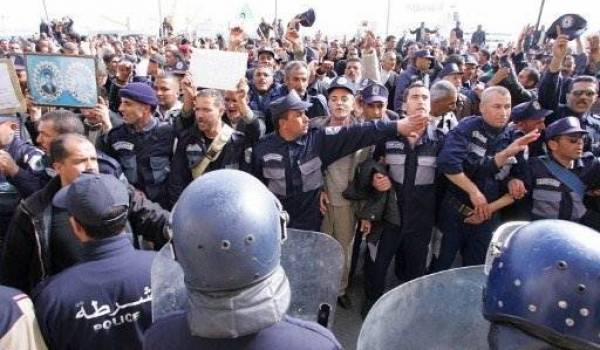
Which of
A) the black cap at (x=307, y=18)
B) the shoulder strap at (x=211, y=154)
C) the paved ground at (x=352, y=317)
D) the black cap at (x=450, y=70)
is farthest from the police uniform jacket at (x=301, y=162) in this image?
the black cap at (x=307, y=18)

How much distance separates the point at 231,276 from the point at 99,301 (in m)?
0.82

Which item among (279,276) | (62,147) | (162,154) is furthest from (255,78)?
(279,276)

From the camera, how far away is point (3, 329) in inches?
61.1

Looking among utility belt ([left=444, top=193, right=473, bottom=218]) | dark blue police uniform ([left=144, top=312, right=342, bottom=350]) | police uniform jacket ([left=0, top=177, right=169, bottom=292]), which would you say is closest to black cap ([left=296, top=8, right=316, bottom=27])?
utility belt ([left=444, top=193, right=473, bottom=218])

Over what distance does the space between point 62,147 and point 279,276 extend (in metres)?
1.98

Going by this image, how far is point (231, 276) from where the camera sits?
3.74 feet

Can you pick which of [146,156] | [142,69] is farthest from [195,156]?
[142,69]

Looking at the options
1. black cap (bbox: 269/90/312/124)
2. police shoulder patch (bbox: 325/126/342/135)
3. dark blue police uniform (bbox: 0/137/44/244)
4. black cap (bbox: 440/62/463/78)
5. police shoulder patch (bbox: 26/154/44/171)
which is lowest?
dark blue police uniform (bbox: 0/137/44/244)

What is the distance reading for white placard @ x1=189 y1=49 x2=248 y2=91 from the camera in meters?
3.80

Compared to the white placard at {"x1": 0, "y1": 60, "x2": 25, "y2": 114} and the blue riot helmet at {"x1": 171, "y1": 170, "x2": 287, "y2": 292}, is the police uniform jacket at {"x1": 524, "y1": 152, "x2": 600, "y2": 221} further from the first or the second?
the white placard at {"x1": 0, "y1": 60, "x2": 25, "y2": 114}

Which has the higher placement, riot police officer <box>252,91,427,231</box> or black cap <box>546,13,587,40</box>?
black cap <box>546,13,587,40</box>

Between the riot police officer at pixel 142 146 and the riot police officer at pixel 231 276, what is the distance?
2.73 metres

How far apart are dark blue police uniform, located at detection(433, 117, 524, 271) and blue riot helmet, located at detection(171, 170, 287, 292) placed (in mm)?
2490

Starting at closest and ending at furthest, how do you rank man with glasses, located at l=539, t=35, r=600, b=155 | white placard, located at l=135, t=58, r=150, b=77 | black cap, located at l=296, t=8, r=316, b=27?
man with glasses, located at l=539, t=35, r=600, b=155 → white placard, located at l=135, t=58, r=150, b=77 → black cap, located at l=296, t=8, r=316, b=27
